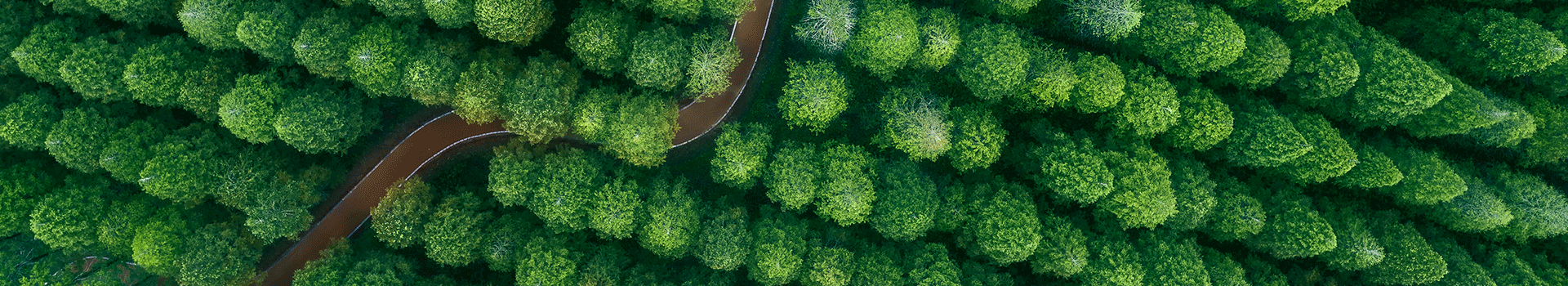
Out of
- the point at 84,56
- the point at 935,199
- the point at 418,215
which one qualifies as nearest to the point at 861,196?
the point at 935,199

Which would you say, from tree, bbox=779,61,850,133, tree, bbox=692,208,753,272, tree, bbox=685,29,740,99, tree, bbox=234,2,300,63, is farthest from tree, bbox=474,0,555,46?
tree, bbox=692,208,753,272

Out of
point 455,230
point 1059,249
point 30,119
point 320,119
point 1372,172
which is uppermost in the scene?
point 30,119

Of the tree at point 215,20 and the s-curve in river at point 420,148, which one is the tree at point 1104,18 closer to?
the s-curve in river at point 420,148

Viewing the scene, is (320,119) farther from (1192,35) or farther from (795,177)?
(1192,35)

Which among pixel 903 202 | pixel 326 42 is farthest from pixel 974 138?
pixel 326 42

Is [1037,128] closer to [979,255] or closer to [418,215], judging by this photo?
[979,255]
